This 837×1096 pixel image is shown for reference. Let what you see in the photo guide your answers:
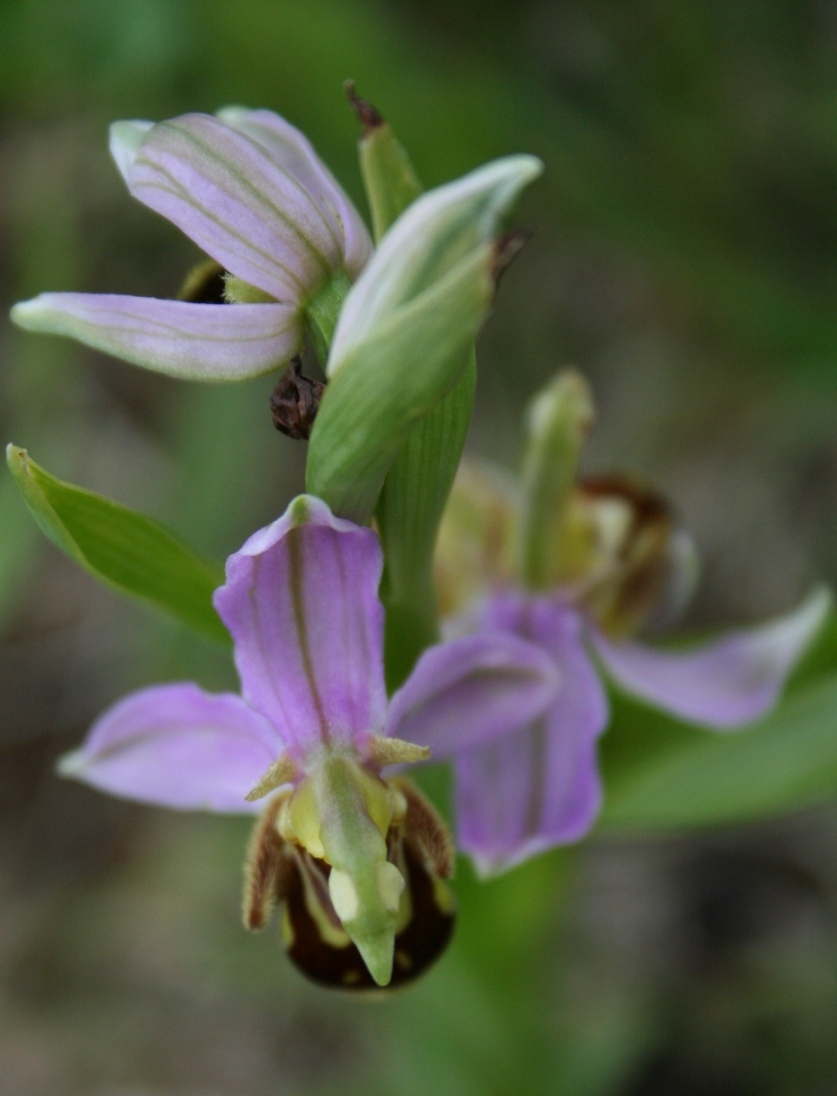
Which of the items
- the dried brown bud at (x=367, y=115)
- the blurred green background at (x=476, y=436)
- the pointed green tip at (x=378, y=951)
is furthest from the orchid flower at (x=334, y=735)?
the blurred green background at (x=476, y=436)

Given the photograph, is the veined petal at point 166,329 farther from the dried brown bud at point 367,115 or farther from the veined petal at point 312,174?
the dried brown bud at point 367,115

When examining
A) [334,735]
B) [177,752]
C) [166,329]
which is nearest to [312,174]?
[166,329]

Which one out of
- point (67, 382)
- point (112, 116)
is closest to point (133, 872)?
point (67, 382)

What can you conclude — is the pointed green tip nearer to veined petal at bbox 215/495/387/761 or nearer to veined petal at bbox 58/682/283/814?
veined petal at bbox 215/495/387/761

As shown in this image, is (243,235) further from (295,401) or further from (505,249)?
(505,249)

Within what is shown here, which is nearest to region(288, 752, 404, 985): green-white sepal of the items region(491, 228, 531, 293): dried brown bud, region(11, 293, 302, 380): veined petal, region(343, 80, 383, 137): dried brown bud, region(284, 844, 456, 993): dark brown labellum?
region(284, 844, 456, 993): dark brown labellum

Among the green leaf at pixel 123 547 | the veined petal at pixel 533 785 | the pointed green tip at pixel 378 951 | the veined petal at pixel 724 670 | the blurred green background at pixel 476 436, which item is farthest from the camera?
the blurred green background at pixel 476 436
